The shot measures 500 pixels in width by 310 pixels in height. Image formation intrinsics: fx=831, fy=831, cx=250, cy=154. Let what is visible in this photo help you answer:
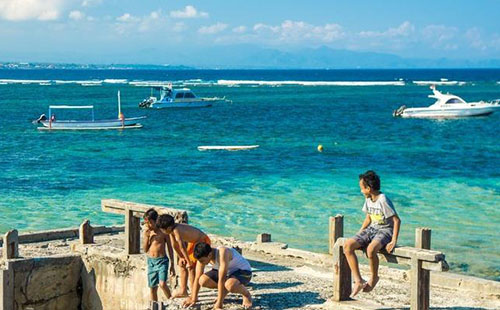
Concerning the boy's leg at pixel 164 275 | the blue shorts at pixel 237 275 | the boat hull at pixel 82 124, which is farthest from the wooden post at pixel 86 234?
the boat hull at pixel 82 124

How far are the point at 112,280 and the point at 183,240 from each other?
9.82 ft

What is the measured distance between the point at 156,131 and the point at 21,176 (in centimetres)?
2326

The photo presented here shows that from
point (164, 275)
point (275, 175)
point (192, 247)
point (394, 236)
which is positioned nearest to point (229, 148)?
point (275, 175)

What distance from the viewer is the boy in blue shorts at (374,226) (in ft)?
33.6

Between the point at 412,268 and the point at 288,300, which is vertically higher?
the point at 412,268

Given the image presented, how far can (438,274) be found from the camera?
13.2 m

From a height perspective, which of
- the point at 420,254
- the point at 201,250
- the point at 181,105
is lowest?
the point at 181,105

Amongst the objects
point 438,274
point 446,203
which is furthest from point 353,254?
point 446,203

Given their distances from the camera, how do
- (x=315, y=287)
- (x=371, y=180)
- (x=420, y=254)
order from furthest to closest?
(x=315, y=287)
(x=371, y=180)
(x=420, y=254)

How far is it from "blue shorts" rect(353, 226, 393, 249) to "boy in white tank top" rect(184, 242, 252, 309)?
5.39ft

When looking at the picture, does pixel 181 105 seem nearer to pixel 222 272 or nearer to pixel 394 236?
pixel 222 272

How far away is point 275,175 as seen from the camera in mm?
34094

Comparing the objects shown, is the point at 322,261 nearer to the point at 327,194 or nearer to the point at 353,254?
the point at 353,254

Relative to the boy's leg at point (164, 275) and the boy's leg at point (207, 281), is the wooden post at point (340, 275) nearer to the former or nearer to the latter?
the boy's leg at point (207, 281)
